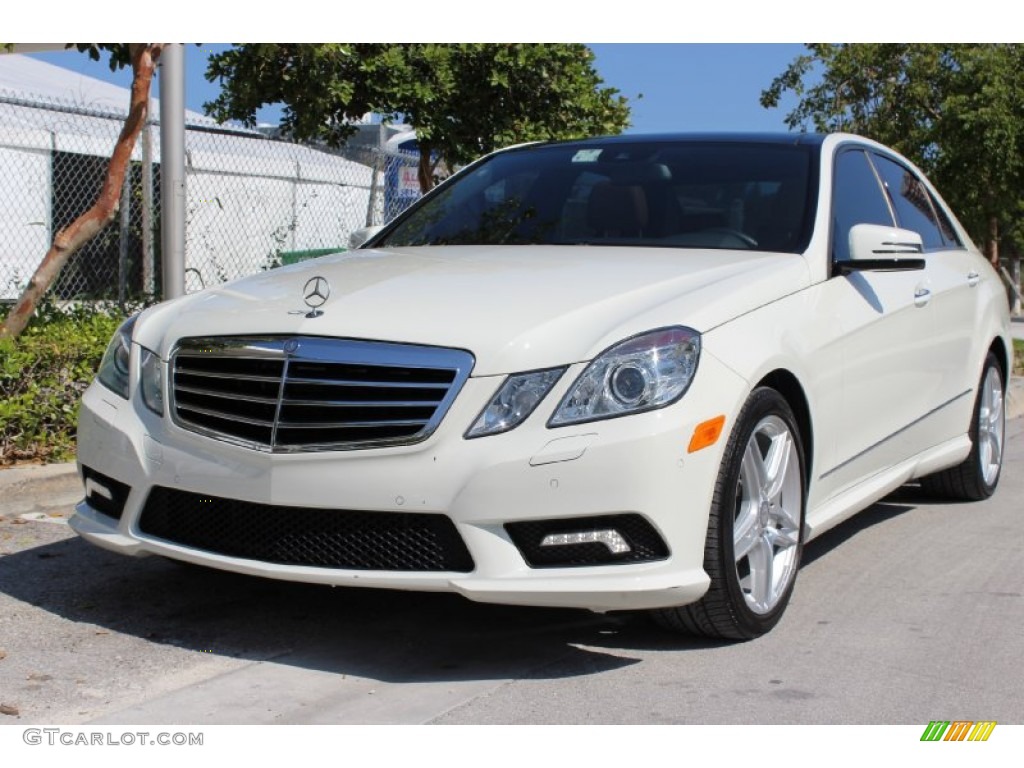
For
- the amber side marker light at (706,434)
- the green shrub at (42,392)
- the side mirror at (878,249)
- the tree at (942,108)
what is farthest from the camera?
the tree at (942,108)

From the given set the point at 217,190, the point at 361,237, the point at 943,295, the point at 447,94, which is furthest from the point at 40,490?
the point at 217,190

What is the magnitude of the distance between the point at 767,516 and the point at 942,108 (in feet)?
59.8

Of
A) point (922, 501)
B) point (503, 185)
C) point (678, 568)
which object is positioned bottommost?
point (922, 501)

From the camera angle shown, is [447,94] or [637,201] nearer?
[637,201]

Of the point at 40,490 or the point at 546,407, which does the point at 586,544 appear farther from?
the point at 40,490

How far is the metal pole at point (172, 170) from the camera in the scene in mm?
7996

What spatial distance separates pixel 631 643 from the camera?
430 cm

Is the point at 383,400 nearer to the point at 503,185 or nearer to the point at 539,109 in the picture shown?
the point at 503,185

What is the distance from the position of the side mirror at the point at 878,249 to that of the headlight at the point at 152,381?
7.82 ft

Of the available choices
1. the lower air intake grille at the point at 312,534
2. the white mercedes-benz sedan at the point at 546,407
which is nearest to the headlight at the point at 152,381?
the white mercedes-benz sedan at the point at 546,407

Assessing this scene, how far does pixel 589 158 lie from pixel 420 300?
1.71 metres

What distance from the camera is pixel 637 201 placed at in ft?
17.4

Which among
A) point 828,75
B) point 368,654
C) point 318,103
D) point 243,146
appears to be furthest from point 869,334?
point 828,75

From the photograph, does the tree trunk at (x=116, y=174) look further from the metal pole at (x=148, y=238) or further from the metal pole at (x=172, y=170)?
the metal pole at (x=148, y=238)
